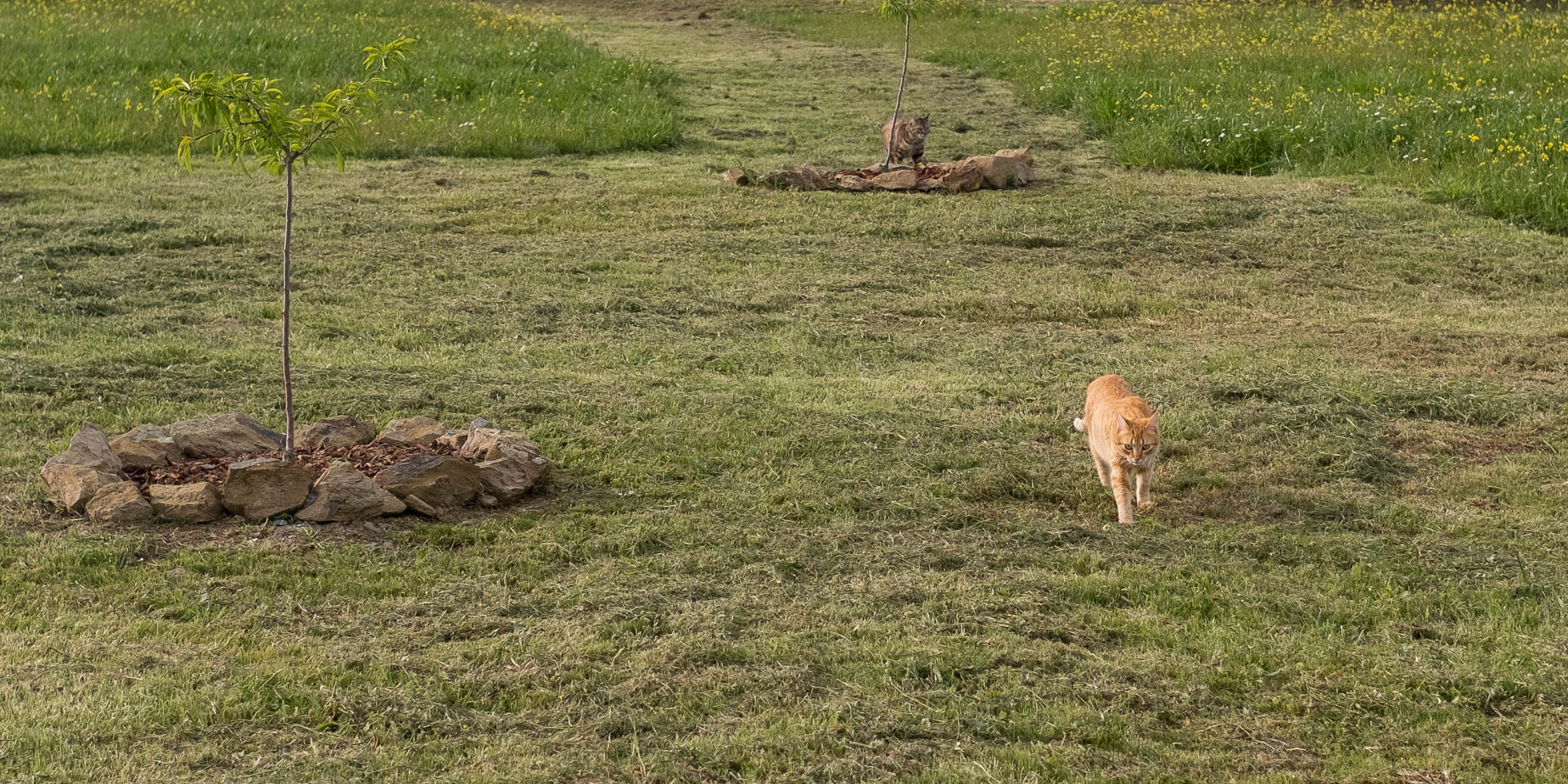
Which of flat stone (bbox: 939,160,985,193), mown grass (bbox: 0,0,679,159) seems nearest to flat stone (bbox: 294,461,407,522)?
flat stone (bbox: 939,160,985,193)

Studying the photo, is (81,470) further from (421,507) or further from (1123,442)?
(1123,442)

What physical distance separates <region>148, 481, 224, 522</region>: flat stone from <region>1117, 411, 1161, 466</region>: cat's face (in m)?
3.41

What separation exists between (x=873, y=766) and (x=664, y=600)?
1.23 metres

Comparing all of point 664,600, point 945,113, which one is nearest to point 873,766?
point 664,600

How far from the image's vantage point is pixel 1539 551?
209 inches

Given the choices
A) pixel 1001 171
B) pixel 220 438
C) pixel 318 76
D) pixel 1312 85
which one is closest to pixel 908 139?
pixel 1001 171

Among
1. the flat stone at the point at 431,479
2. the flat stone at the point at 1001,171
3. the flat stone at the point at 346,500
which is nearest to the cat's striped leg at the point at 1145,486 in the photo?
the flat stone at the point at 431,479

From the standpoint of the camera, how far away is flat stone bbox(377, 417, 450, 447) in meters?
5.91

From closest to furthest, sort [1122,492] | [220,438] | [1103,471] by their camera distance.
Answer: [1122,492], [220,438], [1103,471]

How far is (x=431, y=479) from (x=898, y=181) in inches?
307

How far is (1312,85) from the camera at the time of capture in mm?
16281

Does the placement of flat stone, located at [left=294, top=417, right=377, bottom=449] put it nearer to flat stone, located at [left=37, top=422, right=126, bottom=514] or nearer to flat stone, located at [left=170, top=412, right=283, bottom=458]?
flat stone, located at [left=170, top=412, right=283, bottom=458]

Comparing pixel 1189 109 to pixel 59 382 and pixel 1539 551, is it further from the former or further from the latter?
pixel 59 382

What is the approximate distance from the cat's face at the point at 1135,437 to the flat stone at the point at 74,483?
3.79 meters
